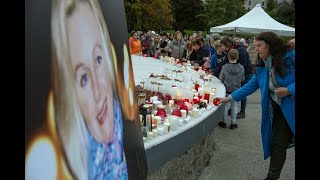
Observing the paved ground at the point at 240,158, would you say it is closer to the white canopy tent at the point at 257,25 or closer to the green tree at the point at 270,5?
the white canopy tent at the point at 257,25

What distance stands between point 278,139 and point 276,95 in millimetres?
430

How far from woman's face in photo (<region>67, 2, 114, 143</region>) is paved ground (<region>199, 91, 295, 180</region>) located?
10.4 feet

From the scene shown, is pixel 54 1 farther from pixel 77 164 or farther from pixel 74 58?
pixel 77 164

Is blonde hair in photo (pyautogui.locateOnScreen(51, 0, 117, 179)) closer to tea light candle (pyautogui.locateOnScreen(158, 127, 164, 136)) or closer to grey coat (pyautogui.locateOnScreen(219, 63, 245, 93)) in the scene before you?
tea light candle (pyautogui.locateOnScreen(158, 127, 164, 136))

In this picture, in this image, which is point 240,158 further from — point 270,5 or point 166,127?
point 270,5

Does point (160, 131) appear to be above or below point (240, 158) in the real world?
above

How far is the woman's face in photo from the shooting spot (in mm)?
1137

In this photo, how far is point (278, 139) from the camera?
3682mm

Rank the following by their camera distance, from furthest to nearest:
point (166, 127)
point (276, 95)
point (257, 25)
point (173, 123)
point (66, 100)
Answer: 1. point (257, 25)
2. point (276, 95)
3. point (173, 123)
4. point (166, 127)
5. point (66, 100)

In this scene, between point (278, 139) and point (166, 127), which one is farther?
point (278, 139)

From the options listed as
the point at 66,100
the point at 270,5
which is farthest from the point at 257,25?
the point at 270,5

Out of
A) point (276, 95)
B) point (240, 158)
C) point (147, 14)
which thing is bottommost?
point (240, 158)

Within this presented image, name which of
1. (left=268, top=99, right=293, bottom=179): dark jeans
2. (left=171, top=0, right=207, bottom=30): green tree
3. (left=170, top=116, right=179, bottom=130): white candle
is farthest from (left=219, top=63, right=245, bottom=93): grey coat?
(left=171, top=0, right=207, bottom=30): green tree
